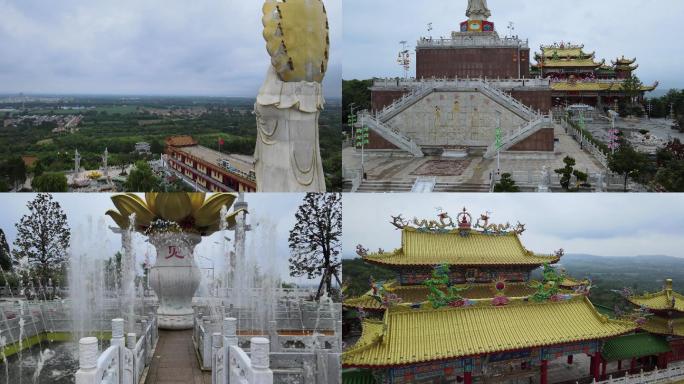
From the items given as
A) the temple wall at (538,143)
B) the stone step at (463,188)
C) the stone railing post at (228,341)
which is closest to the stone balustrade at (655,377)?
the stone step at (463,188)

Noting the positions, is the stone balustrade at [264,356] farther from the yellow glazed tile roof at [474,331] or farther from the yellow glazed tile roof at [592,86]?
the yellow glazed tile roof at [592,86]

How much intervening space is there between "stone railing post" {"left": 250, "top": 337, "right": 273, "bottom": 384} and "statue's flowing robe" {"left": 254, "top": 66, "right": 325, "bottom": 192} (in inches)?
123

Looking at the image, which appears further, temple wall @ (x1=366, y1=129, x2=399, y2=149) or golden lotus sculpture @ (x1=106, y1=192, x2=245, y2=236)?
temple wall @ (x1=366, y1=129, x2=399, y2=149)

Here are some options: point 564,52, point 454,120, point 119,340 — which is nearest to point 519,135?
point 454,120

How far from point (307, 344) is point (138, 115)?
4860mm

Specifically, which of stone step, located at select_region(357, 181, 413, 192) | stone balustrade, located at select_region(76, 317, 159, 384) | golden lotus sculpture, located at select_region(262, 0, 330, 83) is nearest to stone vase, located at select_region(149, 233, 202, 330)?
Result: stone balustrade, located at select_region(76, 317, 159, 384)

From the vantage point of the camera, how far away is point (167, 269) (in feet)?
29.5

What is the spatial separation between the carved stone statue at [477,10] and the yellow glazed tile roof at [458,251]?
39.6 feet

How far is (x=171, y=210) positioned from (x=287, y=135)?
95.3 inches

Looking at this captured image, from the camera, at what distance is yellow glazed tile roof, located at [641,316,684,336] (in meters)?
9.69

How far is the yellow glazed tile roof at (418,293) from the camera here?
9305 millimetres

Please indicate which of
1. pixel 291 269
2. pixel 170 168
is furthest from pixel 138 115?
pixel 291 269

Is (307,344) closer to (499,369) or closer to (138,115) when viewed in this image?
(499,369)

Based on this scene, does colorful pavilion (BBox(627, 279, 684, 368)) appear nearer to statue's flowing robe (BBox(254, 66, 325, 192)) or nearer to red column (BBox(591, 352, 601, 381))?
red column (BBox(591, 352, 601, 381))
